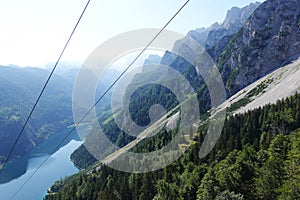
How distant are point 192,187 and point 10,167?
125616 millimetres

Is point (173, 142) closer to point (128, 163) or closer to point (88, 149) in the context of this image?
point (128, 163)

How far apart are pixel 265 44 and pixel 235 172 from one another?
105381 mm

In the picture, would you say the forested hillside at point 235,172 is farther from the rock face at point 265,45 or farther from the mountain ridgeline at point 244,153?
the rock face at point 265,45

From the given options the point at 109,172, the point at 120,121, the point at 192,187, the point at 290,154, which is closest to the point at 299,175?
the point at 290,154

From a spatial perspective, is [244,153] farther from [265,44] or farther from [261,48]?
[265,44]

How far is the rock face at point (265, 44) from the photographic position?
12225cm

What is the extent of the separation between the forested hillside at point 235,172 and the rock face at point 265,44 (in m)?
57.7

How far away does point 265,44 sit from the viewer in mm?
129375

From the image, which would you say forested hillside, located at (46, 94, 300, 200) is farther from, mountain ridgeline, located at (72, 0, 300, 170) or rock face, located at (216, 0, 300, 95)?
mountain ridgeline, located at (72, 0, 300, 170)

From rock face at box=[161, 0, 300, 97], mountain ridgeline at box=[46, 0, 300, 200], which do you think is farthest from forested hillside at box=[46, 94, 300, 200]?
rock face at box=[161, 0, 300, 97]

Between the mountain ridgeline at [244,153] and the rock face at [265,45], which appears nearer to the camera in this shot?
the mountain ridgeline at [244,153]

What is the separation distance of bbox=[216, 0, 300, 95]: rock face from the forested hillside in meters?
57.7

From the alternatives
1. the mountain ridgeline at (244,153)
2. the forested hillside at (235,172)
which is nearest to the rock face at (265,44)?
the mountain ridgeline at (244,153)

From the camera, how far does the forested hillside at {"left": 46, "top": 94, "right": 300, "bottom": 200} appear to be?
Answer: 33.8 meters
